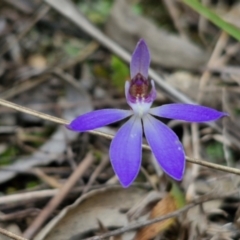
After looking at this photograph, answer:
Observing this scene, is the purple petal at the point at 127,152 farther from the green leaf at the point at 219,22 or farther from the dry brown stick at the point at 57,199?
the green leaf at the point at 219,22

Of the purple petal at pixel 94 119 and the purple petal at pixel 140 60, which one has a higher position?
the purple petal at pixel 140 60

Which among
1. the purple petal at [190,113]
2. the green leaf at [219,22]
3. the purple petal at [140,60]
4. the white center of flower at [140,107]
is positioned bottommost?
the purple petal at [190,113]

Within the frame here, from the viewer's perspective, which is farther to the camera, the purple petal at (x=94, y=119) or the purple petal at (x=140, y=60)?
the purple petal at (x=140, y=60)

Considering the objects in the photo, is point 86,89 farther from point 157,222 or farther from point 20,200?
point 157,222

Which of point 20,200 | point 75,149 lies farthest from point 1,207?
point 75,149

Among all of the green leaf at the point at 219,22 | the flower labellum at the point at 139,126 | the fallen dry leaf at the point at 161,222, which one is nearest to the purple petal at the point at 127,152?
the flower labellum at the point at 139,126

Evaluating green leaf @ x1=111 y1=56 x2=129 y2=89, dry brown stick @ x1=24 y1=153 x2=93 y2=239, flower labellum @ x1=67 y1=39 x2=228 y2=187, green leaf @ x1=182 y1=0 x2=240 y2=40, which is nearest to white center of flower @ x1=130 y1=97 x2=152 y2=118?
flower labellum @ x1=67 y1=39 x2=228 y2=187
